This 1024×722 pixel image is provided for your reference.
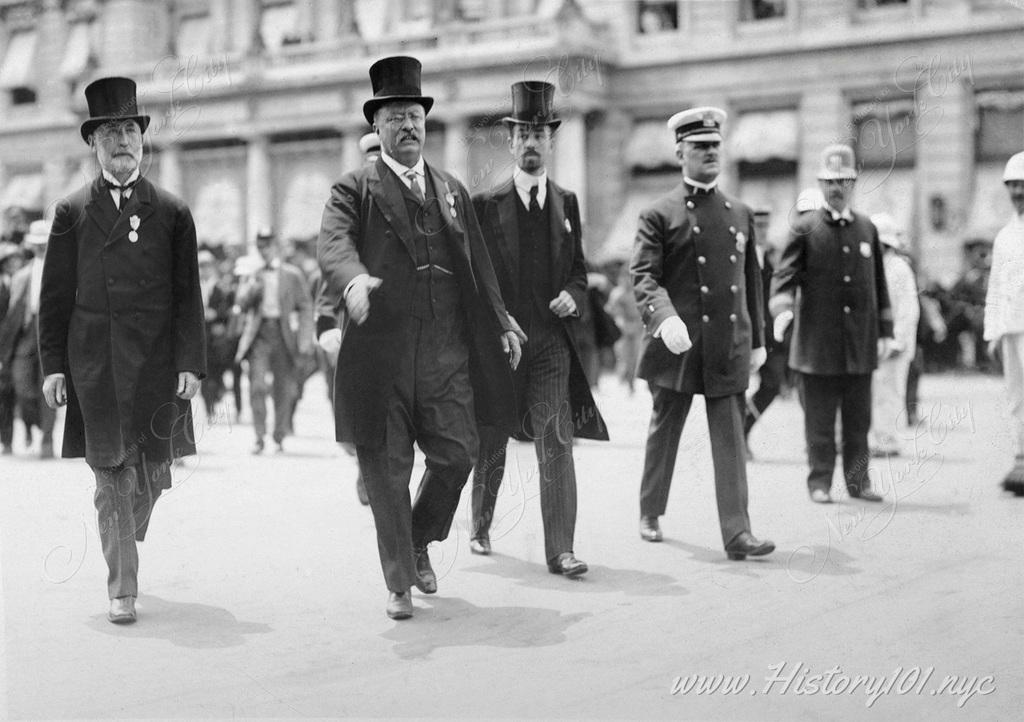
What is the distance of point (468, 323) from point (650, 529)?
2.17 metres

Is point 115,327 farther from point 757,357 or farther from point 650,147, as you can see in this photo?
point 650,147

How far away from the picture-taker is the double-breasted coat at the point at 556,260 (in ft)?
24.0

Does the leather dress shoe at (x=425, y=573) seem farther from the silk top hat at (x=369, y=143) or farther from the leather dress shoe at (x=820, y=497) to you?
the leather dress shoe at (x=820, y=497)

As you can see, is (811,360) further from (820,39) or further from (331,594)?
(820,39)

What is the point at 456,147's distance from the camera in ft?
95.4

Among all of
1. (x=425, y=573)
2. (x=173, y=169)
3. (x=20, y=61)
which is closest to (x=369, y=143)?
(x=425, y=573)

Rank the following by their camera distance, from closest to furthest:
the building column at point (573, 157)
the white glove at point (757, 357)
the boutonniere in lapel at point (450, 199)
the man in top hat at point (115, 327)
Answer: the man in top hat at point (115, 327) < the boutonniere in lapel at point (450, 199) < the white glove at point (757, 357) < the building column at point (573, 157)

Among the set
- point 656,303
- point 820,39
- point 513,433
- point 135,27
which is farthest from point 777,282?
point 135,27

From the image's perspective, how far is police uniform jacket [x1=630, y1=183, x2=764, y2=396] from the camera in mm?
7480

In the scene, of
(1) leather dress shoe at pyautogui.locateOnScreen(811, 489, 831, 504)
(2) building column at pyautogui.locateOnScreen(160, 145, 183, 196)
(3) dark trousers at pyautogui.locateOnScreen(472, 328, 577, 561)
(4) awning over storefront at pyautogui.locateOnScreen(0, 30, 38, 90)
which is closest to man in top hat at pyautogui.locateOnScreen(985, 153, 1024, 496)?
(1) leather dress shoe at pyautogui.locateOnScreen(811, 489, 831, 504)

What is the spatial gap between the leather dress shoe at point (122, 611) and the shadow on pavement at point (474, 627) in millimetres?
1145

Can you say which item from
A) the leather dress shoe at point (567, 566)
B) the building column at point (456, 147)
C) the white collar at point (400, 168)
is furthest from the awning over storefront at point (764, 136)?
the white collar at point (400, 168)

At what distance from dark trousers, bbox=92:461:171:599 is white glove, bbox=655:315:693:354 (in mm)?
2463

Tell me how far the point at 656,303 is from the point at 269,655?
2.86 m
